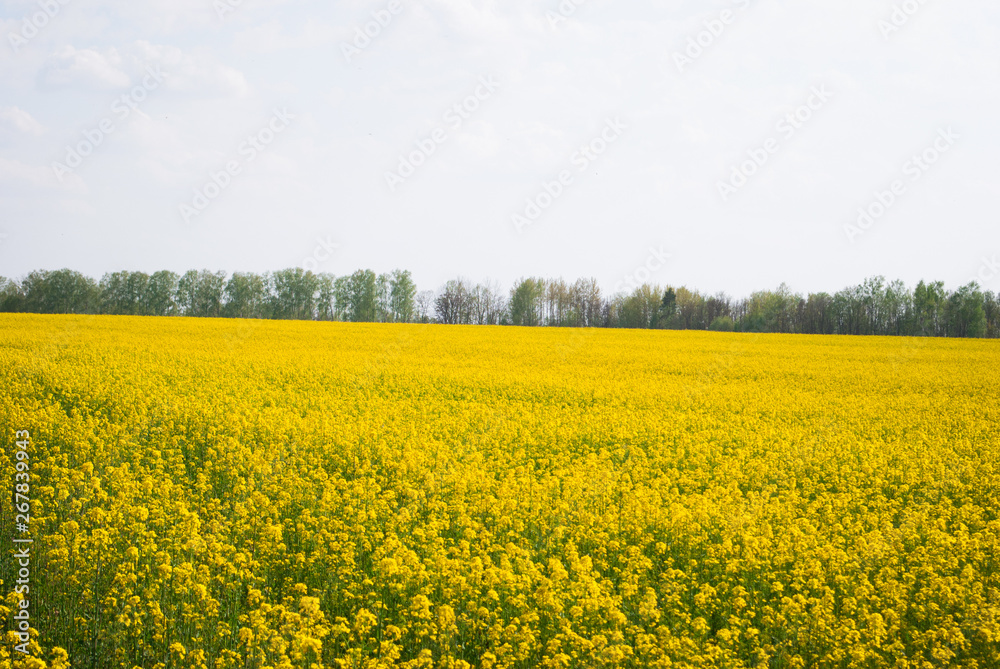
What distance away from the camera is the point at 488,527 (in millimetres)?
7730

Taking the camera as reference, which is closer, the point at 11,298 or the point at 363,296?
the point at 11,298

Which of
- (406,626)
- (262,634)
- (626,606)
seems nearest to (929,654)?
(626,606)

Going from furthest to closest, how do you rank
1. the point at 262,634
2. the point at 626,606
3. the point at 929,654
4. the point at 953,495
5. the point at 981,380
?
1. the point at 981,380
2. the point at 953,495
3. the point at 626,606
4. the point at 929,654
5. the point at 262,634

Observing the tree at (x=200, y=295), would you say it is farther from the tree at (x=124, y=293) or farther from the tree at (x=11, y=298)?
the tree at (x=11, y=298)

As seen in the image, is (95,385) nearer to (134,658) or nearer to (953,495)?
(134,658)

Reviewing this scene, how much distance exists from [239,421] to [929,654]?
10.9m

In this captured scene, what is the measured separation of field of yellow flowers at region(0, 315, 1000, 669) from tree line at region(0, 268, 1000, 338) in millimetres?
61515

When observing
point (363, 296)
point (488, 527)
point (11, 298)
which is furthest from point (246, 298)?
point (488, 527)

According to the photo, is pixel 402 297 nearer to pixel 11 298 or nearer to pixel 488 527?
pixel 11 298

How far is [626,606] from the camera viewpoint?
19.6 ft

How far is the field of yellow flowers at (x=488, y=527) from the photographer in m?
5.31

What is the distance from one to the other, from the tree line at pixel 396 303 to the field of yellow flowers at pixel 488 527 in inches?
2422

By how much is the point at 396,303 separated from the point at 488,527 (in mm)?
72853

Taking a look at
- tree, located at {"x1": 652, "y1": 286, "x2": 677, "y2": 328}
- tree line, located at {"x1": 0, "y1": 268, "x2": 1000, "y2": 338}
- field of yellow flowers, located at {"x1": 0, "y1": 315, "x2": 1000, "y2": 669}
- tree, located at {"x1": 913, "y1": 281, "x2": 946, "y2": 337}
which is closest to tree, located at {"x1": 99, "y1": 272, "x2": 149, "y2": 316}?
tree line, located at {"x1": 0, "y1": 268, "x2": 1000, "y2": 338}
